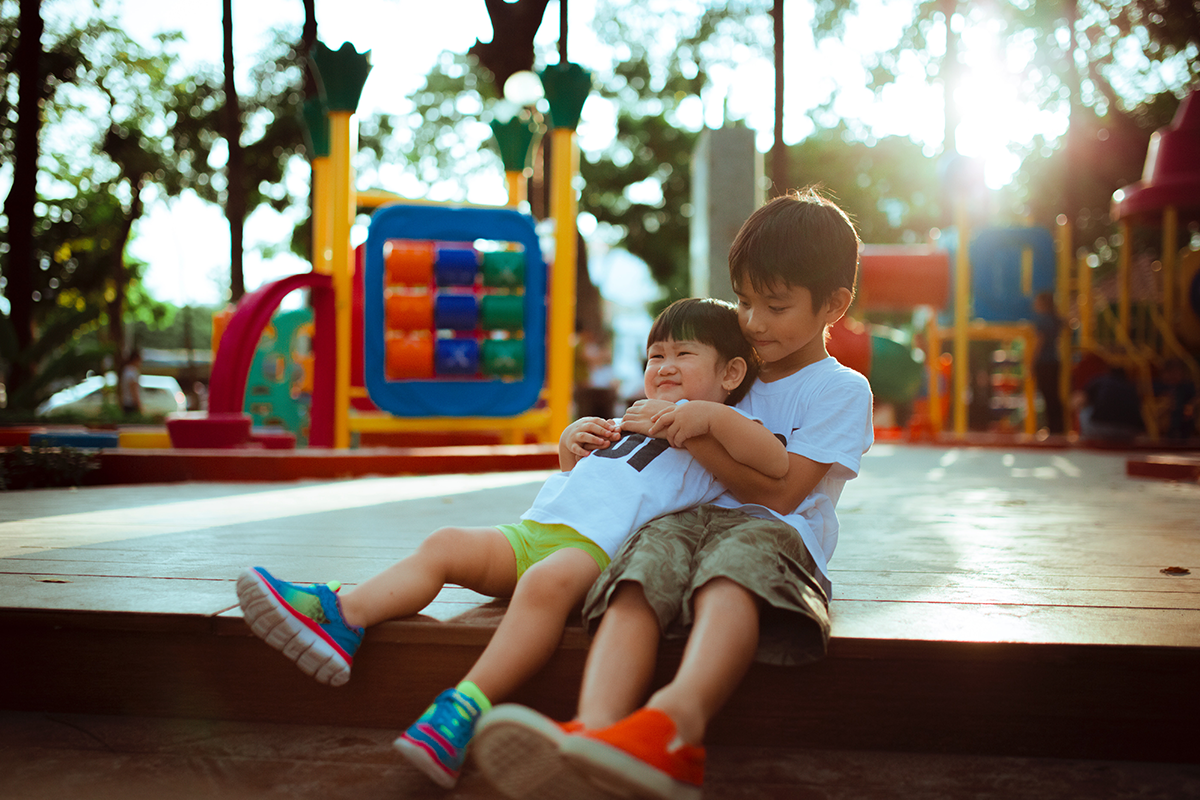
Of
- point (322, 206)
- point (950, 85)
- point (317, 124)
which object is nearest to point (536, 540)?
point (322, 206)

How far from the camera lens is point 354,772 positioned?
1.58 m

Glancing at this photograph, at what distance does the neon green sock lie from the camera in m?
1.50

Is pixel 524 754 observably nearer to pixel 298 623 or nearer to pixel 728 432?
pixel 298 623

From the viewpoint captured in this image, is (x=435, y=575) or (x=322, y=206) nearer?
(x=435, y=575)

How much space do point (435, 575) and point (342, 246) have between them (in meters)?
4.70

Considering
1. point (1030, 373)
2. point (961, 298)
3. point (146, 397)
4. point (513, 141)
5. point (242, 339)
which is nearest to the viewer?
point (242, 339)

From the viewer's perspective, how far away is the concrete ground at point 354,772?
1498 mm

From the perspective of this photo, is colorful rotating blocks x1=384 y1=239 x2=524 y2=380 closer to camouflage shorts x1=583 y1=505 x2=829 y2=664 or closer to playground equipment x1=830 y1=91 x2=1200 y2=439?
camouflage shorts x1=583 y1=505 x2=829 y2=664

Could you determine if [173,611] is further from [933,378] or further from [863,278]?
[933,378]

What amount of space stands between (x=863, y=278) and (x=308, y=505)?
8126mm

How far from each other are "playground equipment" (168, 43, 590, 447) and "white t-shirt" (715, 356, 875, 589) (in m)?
4.41

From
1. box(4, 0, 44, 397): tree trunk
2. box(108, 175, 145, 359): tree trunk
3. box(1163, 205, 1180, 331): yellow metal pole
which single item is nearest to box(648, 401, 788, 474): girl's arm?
box(1163, 205, 1180, 331): yellow metal pole

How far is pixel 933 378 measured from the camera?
11.1 m

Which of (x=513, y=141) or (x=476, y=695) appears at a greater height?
(x=513, y=141)
